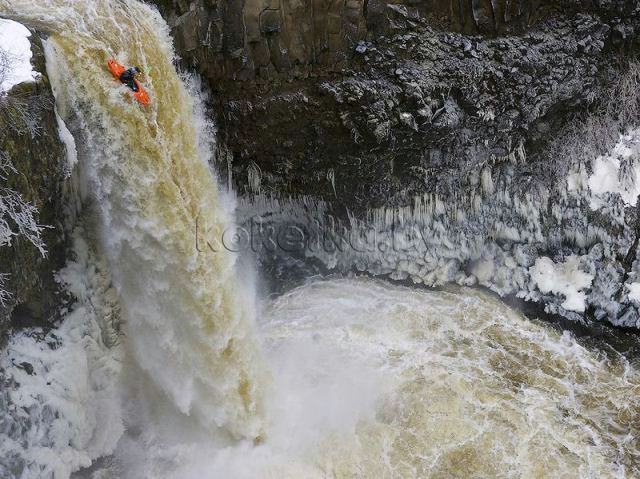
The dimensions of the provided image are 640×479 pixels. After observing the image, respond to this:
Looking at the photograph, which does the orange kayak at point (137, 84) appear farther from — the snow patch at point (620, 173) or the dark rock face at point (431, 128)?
the snow patch at point (620, 173)

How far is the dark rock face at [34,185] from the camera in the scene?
470cm

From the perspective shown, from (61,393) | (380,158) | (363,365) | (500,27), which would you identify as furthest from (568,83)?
(61,393)

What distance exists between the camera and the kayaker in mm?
5566

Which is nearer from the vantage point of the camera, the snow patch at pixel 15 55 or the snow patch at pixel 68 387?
the snow patch at pixel 15 55

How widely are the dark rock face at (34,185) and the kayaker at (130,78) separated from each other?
742mm

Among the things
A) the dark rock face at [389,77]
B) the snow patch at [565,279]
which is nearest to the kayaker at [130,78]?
the dark rock face at [389,77]

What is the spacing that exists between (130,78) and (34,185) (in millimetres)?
1436

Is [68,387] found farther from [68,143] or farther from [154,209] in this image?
[68,143]

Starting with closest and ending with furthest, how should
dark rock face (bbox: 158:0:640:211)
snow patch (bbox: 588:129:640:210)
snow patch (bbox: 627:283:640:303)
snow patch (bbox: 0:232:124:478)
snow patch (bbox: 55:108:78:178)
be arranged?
snow patch (bbox: 0:232:124:478) → snow patch (bbox: 55:108:78:178) → dark rock face (bbox: 158:0:640:211) → snow patch (bbox: 627:283:640:303) → snow patch (bbox: 588:129:640:210)

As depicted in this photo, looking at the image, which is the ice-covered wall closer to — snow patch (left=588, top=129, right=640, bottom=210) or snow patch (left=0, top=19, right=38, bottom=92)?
snow patch (left=588, top=129, right=640, bottom=210)

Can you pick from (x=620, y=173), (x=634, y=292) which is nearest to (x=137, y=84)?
(x=620, y=173)

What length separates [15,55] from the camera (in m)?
4.89

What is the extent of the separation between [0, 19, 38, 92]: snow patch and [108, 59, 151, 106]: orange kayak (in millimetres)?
760

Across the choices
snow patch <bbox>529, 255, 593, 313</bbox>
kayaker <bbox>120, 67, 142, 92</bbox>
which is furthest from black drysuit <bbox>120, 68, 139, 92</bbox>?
snow patch <bbox>529, 255, 593, 313</bbox>
